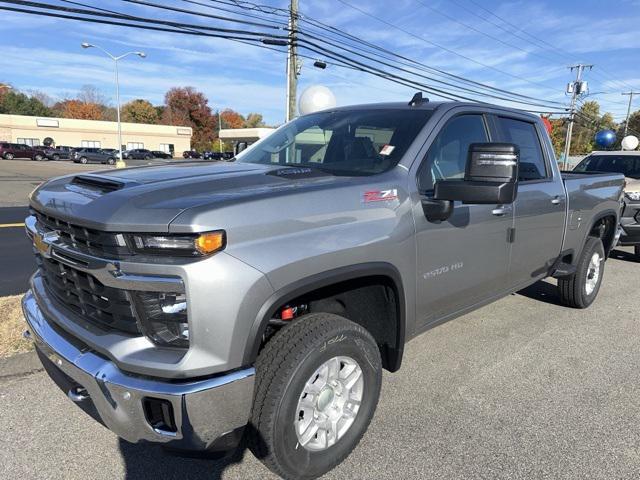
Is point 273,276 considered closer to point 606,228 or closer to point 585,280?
point 585,280

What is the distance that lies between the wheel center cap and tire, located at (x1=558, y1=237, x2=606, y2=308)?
3.51m

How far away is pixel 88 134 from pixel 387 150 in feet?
242

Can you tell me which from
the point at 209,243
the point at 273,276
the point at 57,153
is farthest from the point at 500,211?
the point at 57,153

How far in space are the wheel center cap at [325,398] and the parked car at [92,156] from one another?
51758 millimetres

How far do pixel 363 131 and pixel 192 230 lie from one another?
70.6 inches

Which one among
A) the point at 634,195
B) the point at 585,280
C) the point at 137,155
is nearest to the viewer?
the point at 585,280

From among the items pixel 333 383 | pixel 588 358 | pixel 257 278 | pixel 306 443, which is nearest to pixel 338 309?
pixel 333 383

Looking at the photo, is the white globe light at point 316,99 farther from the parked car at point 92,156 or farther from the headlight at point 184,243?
the parked car at point 92,156

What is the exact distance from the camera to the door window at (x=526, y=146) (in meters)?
3.88

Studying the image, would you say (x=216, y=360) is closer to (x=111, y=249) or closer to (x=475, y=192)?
(x=111, y=249)

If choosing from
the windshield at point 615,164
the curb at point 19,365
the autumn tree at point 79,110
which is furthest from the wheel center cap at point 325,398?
the autumn tree at point 79,110

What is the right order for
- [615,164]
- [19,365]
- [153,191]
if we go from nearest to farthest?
[153,191] → [19,365] → [615,164]

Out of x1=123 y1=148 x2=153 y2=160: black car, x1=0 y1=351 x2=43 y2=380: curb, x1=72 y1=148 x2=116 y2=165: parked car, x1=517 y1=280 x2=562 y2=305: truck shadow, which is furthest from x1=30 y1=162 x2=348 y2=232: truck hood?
x1=123 y1=148 x2=153 y2=160: black car

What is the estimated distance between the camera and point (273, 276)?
6.70ft
